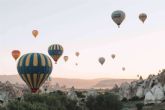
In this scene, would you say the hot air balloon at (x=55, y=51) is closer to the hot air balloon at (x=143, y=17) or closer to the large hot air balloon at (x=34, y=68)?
the hot air balloon at (x=143, y=17)

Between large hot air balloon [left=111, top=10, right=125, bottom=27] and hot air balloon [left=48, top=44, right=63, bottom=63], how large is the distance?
15197 mm

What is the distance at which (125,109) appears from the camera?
9175cm

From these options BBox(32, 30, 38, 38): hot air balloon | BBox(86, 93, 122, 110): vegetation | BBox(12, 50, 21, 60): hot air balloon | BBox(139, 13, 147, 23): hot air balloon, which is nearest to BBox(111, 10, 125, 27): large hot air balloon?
BBox(139, 13, 147, 23): hot air balloon

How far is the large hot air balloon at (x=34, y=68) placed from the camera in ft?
205

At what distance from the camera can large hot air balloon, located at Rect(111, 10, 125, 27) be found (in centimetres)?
8585

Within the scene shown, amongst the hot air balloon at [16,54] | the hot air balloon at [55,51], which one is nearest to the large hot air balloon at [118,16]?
the hot air balloon at [55,51]

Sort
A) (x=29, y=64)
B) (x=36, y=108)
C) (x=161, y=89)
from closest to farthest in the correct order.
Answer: (x=36, y=108)
(x=29, y=64)
(x=161, y=89)

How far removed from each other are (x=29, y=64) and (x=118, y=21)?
2838 centimetres

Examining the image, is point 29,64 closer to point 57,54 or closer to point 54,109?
point 54,109

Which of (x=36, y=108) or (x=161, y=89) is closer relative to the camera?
(x=36, y=108)

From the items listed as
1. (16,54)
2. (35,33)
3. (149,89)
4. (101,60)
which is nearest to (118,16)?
(35,33)

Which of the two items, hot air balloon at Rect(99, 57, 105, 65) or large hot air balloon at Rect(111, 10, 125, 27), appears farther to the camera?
hot air balloon at Rect(99, 57, 105, 65)

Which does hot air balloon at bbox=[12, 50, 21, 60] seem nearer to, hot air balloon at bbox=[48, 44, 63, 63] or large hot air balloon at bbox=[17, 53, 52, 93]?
hot air balloon at bbox=[48, 44, 63, 63]

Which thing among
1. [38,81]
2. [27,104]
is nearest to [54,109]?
[38,81]
